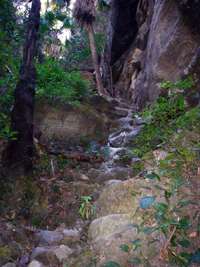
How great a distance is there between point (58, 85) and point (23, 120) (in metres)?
3.19

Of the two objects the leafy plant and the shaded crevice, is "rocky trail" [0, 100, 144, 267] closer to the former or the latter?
the leafy plant

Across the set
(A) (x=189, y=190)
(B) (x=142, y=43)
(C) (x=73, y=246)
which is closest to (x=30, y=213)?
(C) (x=73, y=246)

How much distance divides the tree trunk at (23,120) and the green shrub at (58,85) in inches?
97.4

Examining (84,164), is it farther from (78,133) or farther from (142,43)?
(142,43)

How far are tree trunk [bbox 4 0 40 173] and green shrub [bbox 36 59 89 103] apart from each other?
247 cm

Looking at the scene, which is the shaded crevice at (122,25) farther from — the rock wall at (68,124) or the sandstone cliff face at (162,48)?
the rock wall at (68,124)

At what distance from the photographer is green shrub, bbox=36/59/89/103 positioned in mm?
7120

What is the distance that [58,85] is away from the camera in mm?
7438

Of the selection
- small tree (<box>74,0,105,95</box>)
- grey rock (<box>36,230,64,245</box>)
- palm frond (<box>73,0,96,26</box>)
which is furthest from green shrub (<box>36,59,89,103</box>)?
palm frond (<box>73,0,96,26</box>)

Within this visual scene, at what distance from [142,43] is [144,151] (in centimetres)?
751

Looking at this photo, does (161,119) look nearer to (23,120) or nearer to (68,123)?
(68,123)

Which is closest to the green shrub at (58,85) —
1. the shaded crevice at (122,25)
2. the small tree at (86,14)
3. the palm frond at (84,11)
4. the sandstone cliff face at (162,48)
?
the sandstone cliff face at (162,48)

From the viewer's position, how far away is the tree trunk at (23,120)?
4.31 metres

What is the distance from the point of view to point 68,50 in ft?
56.3
